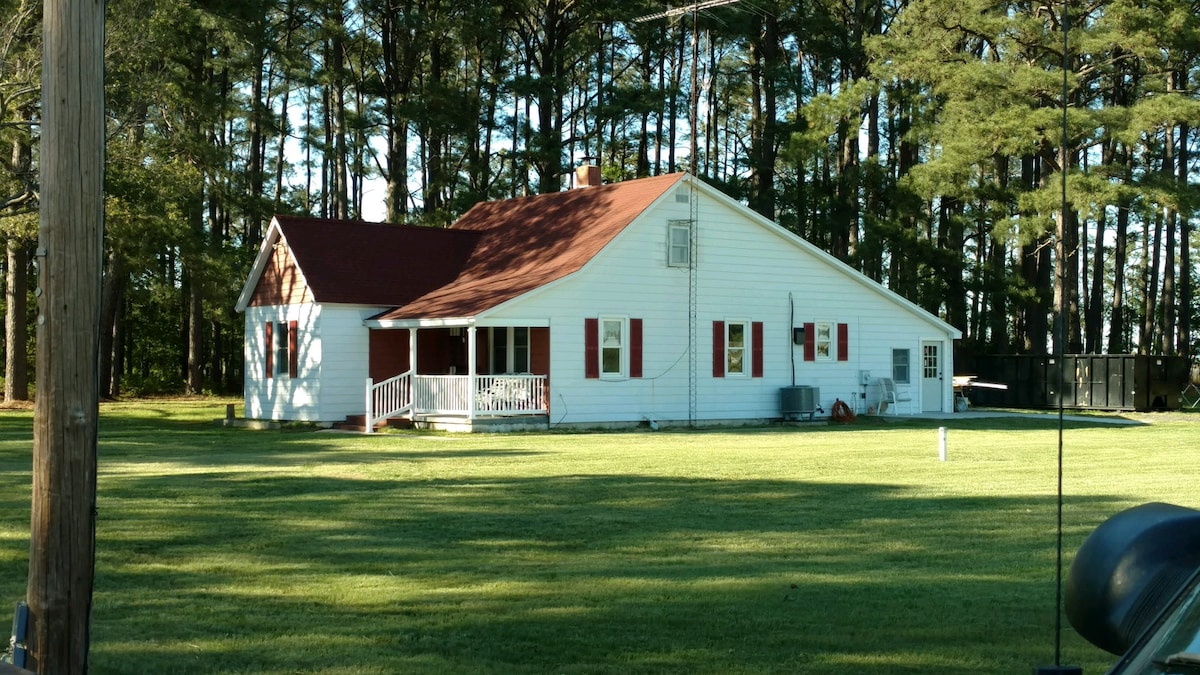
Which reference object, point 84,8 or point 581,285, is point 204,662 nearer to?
point 84,8

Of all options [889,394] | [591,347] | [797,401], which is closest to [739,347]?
[797,401]

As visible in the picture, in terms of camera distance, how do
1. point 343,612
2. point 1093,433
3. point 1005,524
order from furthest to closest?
point 1093,433
point 1005,524
point 343,612

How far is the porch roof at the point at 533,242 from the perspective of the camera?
2827cm

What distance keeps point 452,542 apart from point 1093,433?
19804 millimetres

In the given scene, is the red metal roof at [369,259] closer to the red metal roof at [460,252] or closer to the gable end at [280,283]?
the red metal roof at [460,252]

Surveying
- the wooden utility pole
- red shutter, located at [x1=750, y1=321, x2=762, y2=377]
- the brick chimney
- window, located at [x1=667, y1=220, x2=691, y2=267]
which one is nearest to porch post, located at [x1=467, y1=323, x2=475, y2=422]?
window, located at [x1=667, y1=220, x2=691, y2=267]

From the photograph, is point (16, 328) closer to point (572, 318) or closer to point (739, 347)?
point (572, 318)

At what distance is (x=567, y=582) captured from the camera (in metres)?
8.96

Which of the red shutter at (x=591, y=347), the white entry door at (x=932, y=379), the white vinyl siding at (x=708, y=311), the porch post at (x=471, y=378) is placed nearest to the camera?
the porch post at (x=471, y=378)

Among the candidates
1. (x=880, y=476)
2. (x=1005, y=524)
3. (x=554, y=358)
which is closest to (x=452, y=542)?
(x=1005, y=524)

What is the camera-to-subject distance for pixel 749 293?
103ft

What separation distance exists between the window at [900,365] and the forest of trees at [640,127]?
4.45 metres

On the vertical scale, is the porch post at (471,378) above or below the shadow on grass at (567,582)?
above

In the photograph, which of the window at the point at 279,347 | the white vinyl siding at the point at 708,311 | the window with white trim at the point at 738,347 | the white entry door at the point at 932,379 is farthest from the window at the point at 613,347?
→ the white entry door at the point at 932,379
